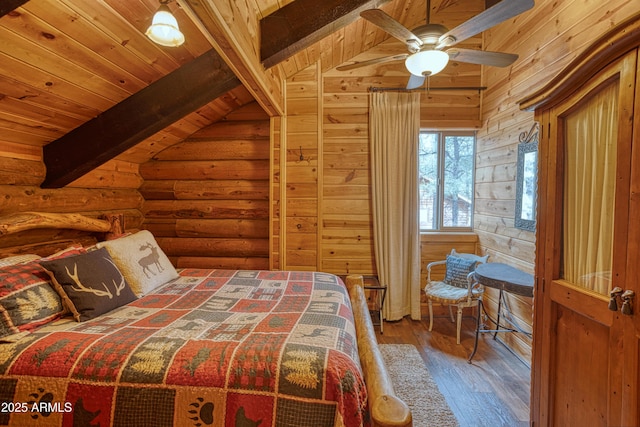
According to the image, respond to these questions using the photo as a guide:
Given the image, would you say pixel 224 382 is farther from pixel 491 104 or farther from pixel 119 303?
pixel 491 104

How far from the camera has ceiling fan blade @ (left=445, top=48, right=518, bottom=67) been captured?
2004 mm

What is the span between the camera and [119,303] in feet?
5.97

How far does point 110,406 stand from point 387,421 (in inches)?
41.4

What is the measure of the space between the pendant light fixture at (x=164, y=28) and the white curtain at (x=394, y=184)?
220 cm

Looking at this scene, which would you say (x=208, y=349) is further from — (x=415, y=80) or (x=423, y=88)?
(x=423, y=88)

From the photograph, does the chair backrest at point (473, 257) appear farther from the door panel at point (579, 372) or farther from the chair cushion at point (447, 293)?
the door panel at point (579, 372)

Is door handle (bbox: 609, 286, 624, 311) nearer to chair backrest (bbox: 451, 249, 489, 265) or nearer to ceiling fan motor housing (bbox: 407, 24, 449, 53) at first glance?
ceiling fan motor housing (bbox: 407, 24, 449, 53)

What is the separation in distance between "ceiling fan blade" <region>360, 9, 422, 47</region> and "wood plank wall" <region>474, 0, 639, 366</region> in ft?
3.78

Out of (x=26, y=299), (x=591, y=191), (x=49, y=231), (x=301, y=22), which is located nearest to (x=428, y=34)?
(x=301, y=22)

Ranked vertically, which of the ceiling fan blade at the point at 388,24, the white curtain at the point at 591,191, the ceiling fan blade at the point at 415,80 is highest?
the ceiling fan blade at the point at 415,80

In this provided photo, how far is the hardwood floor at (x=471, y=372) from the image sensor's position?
76.9 inches

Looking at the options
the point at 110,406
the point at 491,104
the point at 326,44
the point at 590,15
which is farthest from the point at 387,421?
the point at 491,104

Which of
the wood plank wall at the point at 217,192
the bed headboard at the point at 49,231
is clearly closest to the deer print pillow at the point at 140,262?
the bed headboard at the point at 49,231

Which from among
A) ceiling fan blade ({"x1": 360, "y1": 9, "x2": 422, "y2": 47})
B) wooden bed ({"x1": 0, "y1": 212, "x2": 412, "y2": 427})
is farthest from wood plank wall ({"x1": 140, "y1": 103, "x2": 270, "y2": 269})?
ceiling fan blade ({"x1": 360, "y1": 9, "x2": 422, "y2": 47})
